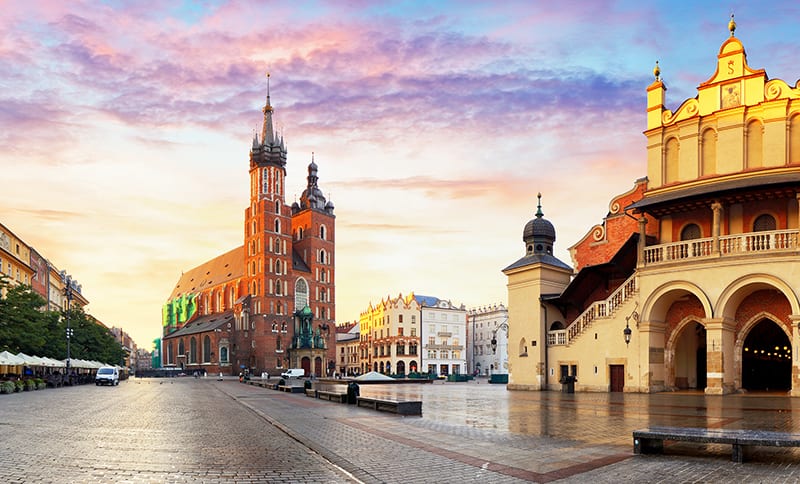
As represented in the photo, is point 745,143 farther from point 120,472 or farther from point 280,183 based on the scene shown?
point 280,183

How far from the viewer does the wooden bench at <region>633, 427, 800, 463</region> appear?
1146 cm

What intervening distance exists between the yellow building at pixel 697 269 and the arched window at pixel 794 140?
5cm

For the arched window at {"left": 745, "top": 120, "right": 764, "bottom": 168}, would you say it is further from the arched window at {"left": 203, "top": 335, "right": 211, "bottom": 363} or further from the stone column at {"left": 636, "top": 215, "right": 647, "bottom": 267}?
the arched window at {"left": 203, "top": 335, "right": 211, "bottom": 363}

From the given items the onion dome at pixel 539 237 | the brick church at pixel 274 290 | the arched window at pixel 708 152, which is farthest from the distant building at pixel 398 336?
the arched window at pixel 708 152

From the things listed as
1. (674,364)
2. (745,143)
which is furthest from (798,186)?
(674,364)

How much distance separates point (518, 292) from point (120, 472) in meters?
35.5

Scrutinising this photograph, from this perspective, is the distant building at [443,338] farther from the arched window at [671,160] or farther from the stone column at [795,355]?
the stone column at [795,355]

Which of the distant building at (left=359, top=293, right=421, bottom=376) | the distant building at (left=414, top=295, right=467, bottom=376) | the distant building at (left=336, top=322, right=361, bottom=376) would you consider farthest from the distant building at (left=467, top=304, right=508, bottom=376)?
the distant building at (left=336, top=322, right=361, bottom=376)

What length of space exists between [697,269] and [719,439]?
939 inches

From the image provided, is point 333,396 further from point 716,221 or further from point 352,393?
point 716,221

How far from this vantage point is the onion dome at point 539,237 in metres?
46.4

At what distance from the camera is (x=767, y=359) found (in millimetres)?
38531

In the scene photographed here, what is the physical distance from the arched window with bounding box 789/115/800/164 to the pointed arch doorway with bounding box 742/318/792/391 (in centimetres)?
918

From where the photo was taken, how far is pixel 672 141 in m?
39.0
